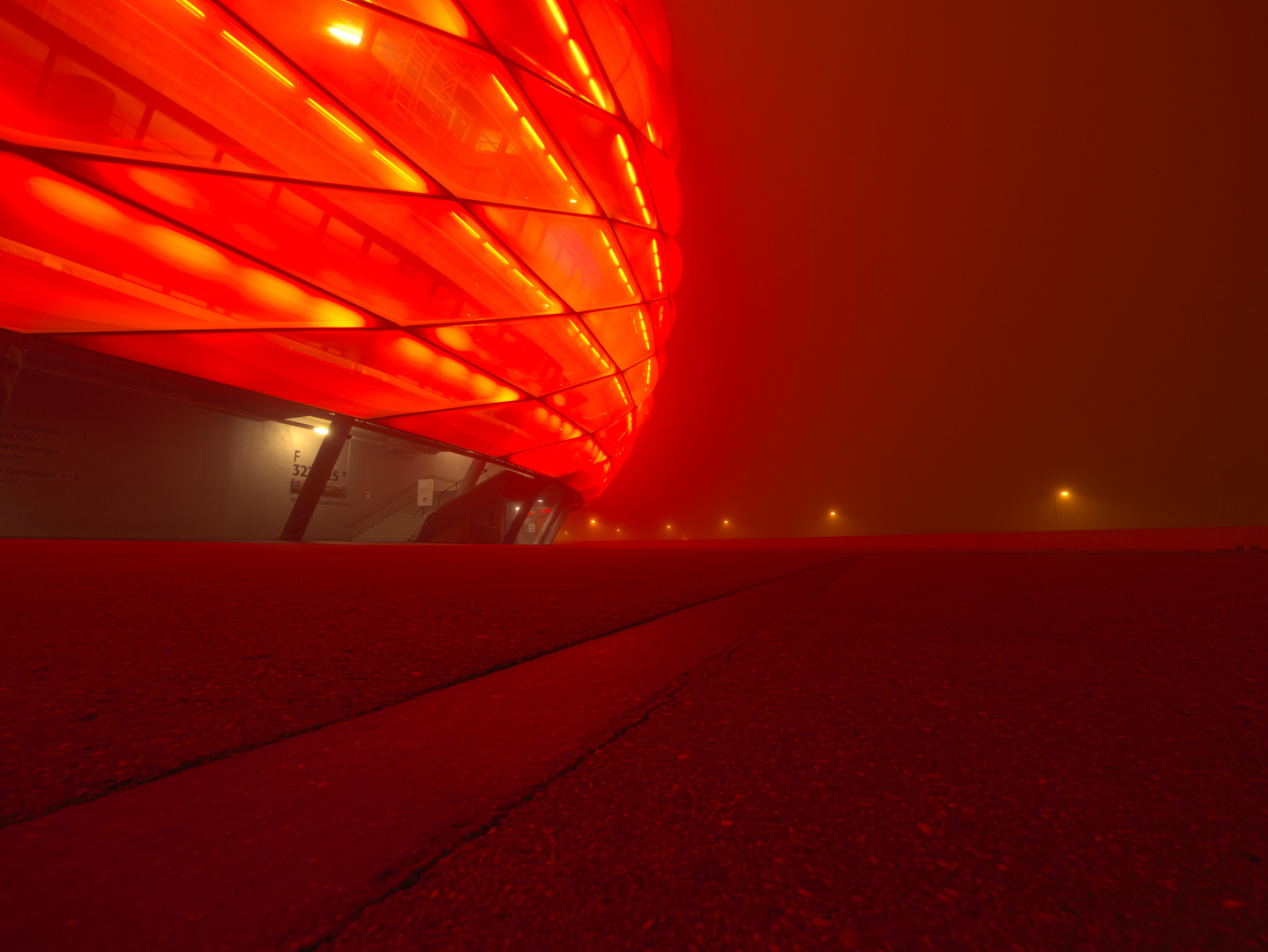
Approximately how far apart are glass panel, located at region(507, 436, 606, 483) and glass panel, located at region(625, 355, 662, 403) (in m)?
2.23

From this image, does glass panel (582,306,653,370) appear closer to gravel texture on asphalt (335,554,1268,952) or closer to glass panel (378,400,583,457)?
glass panel (378,400,583,457)

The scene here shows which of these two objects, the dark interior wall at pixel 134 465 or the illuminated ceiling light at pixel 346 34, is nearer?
the illuminated ceiling light at pixel 346 34

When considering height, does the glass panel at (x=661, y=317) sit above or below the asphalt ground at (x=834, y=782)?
above

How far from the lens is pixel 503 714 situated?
1.06 metres

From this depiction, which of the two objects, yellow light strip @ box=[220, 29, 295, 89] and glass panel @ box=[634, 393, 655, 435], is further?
glass panel @ box=[634, 393, 655, 435]

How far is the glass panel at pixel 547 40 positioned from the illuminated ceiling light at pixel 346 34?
1408mm

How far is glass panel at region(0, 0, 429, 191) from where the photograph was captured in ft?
17.2

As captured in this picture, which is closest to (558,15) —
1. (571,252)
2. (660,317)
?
(571,252)

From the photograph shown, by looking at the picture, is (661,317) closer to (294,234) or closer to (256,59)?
(294,234)

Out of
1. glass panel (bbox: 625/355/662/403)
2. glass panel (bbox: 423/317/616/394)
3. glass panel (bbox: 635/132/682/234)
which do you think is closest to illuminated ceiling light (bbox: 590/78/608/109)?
glass panel (bbox: 635/132/682/234)

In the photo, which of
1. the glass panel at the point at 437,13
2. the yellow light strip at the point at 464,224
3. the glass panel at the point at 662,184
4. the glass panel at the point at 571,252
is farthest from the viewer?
the glass panel at the point at 662,184

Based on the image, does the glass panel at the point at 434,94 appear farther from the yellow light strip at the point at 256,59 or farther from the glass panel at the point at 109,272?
the glass panel at the point at 109,272

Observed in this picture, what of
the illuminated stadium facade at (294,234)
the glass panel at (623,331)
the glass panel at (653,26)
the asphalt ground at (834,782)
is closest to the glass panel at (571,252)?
the illuminated stadium facade at (294,234)

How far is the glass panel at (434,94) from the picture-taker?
19.0 ft
